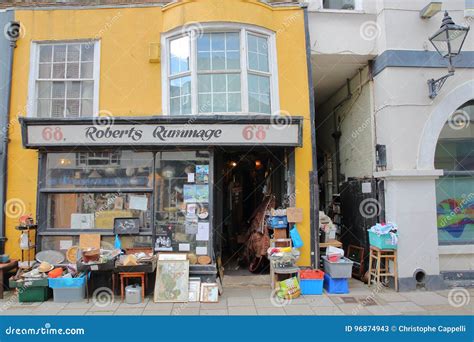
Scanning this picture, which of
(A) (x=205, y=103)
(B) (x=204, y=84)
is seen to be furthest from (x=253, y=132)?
(B) (x=204, y=84)

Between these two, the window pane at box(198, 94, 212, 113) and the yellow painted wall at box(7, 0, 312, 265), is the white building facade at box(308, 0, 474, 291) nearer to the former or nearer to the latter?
the yellow painted wall at box(7, 0, 312, 265)

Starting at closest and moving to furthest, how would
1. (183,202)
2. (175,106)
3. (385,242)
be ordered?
1. (385,242)
2. (183,202)
3. (175,106)

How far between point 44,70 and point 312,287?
7724 mm

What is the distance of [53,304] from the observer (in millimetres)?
6641

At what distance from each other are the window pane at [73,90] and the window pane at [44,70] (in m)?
0.49

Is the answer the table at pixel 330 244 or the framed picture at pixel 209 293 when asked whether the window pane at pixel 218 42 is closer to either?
the table at pixel 330 244

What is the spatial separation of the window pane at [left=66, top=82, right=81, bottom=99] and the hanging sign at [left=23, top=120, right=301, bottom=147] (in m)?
1.24

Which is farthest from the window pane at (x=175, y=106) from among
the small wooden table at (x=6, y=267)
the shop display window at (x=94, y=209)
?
the small wooden table at (x=6, y=267)

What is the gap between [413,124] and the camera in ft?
25.8

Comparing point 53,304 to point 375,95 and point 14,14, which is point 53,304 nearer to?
point 14,14

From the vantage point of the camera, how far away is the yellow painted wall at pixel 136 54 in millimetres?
7797

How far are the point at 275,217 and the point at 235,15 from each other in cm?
461

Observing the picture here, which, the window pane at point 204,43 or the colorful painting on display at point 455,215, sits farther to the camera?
the colorful painting on display at point 455,215

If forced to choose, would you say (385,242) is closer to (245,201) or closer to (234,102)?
(234,102)
